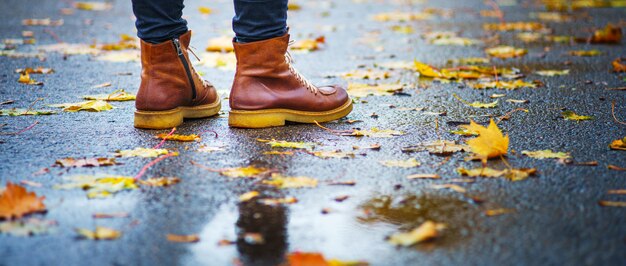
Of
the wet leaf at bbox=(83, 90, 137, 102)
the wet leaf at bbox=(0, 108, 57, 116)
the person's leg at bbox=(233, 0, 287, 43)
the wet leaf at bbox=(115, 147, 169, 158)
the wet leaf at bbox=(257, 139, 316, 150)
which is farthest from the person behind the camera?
the wet leaf at bbox=(83, 90, 137, 102)

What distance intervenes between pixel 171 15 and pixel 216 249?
4.26ft

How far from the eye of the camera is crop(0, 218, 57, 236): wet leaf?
1.67 m

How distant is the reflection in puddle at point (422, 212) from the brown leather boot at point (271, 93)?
92 cm

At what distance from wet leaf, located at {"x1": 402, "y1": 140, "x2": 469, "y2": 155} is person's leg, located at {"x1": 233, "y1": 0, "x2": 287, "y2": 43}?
2.20 feet

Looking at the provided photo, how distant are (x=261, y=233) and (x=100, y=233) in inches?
14.4

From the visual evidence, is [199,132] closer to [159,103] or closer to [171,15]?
[159,103]

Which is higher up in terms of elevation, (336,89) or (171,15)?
(171,15)

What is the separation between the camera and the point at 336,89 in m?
2.89

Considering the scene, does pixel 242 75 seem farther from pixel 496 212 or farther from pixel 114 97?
pixel 496 212

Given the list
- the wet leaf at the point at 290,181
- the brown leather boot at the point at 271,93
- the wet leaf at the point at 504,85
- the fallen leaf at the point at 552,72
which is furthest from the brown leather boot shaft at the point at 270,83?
the fallen leaf at the point at 552,72

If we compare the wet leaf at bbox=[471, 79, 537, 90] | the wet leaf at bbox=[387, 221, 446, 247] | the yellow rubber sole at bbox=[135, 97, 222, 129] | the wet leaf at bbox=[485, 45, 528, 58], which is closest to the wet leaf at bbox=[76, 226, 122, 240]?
the wet leaf at bbox=[387, 221, 446, 247]

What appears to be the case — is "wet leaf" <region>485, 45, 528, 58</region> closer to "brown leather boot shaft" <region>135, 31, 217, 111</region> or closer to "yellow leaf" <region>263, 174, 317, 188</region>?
"brown leather boot shaft" <region>135, 31, 217, 111</region>

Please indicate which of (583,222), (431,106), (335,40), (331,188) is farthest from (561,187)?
(335,40)

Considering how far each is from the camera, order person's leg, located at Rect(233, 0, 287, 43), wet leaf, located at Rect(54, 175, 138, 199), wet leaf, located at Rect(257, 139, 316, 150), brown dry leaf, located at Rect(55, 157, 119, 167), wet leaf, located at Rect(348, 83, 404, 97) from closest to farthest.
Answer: wet leaf, located at Rect(54, 175, 138, 199)
brown dry leaf, located at Rect(55, 157, 119, 167)
wet leaf, located at Rect(257, 139, 316, 150)
person's leg, located at Rect(233, 0, 287, 43)
wet leaf, located at Rect(348, 83, 404, 97)
